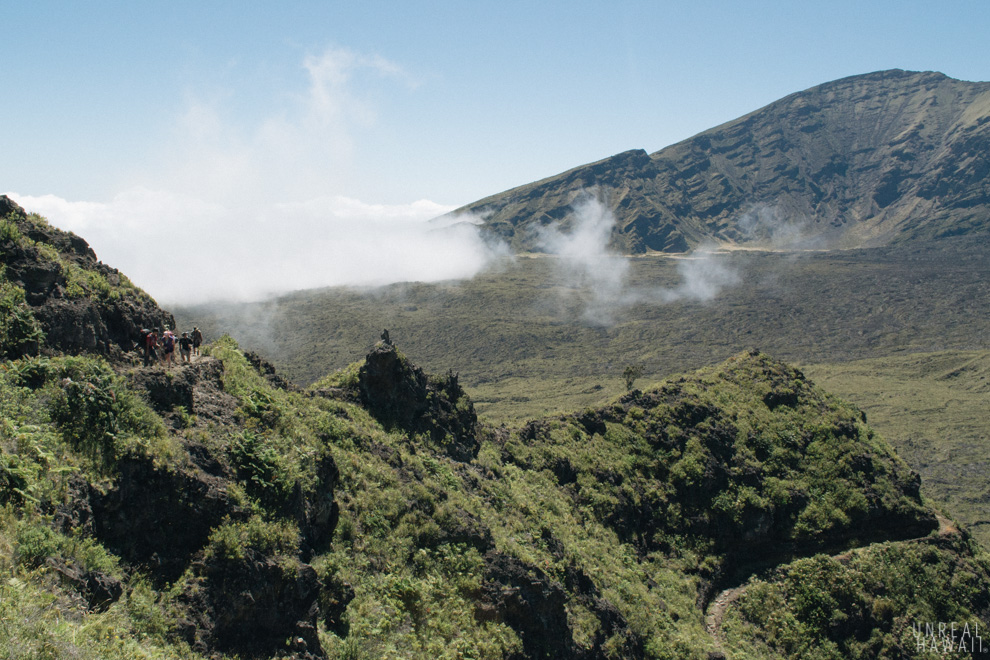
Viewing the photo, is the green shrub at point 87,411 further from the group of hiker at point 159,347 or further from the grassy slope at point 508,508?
the group of hiker at point 159,347

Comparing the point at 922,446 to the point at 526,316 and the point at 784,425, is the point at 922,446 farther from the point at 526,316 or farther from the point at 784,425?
the point at 526,316

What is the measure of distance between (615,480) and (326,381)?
10485 mm

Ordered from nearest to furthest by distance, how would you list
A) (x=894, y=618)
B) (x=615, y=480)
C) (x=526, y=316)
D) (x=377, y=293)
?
(x=894, y=618) < (x=615, y=480) < (x=526, y=316) < (x=377, y=293)

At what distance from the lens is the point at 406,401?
19.6 m

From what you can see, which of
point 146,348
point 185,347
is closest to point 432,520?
point 185,347

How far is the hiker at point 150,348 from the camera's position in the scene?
37.9 feet

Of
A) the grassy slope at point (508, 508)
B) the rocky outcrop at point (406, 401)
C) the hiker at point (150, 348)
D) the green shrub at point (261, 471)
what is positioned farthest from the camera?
the rocky outcrop at point (406, 401)

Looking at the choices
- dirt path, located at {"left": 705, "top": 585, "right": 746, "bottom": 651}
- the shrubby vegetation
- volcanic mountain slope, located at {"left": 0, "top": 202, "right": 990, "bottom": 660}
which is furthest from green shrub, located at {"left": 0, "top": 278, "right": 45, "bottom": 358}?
dirt path, located at {"left": 705, "top": 585, "right": 746, "bottom": 651}

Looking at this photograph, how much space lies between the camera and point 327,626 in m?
9.84

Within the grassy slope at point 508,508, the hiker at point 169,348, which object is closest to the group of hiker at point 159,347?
the hiker at point 169,348

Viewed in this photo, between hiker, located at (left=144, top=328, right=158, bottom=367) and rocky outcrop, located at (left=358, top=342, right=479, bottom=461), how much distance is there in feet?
25.6

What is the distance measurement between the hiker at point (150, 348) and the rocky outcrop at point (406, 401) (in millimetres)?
7788

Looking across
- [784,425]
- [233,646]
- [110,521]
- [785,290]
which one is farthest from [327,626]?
[785,290]

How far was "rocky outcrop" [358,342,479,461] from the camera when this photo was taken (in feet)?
62.9
